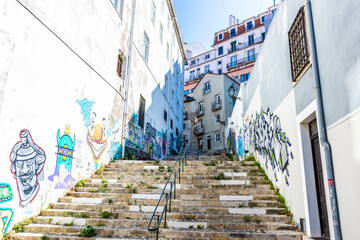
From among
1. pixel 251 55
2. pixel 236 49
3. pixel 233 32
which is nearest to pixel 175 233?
pixel 251 55

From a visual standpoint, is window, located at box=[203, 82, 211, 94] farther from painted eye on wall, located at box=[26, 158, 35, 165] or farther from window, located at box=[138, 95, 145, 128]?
painted eye on wall, located at box=[26, 158, 35, 165]

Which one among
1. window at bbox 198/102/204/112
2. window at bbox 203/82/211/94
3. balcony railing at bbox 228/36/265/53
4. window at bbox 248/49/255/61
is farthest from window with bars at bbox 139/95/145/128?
balcony railing at bbox 228/36/265/53

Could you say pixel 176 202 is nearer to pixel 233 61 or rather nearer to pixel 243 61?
pixel 243 61

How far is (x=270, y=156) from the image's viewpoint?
7379mm

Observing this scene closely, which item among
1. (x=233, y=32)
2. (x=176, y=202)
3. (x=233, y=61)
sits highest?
(x=233, y=32)

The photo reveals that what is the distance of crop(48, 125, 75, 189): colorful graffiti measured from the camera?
697 cm

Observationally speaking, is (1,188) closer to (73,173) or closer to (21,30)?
(73,173)

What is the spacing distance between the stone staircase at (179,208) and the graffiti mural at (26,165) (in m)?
0.65

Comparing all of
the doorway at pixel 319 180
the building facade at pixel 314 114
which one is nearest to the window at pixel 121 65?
the building facade at pixel 314 114

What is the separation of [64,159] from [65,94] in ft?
6.13

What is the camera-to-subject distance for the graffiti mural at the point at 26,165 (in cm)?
558

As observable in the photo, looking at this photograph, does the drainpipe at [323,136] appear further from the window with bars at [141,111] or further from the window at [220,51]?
the window at [220,51]

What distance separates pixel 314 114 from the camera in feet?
15.5

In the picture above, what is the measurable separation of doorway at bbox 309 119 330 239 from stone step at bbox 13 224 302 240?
19.0 inches
